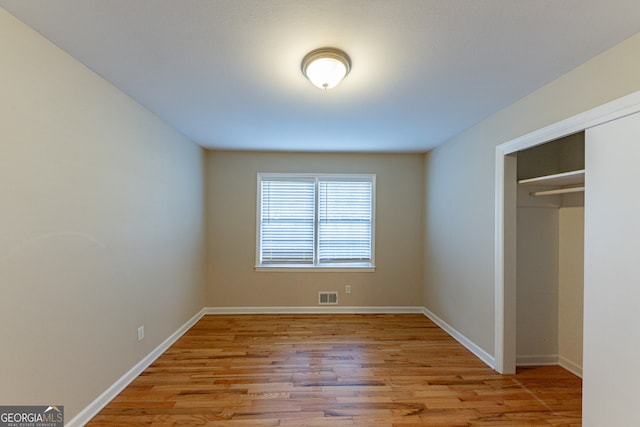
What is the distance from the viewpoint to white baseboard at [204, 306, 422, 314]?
412 cm

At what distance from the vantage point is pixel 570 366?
8.54ft

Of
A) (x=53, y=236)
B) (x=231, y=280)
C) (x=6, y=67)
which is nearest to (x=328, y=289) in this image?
(x=231, y=280)

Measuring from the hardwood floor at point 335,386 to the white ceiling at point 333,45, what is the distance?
2.44 meters

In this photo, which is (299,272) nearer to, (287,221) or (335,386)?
(287,221)

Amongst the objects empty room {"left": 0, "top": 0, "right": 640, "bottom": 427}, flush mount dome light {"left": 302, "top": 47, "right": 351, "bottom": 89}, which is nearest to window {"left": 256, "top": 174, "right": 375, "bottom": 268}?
empty room {"left": 0, "top": 0, "right": 640, "bottom": 427}

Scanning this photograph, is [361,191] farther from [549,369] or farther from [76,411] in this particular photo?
[76,411]

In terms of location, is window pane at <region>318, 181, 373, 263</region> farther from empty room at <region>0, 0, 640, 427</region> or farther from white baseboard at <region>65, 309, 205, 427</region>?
white baseboard at <region>65, 309, 205, 427</region>

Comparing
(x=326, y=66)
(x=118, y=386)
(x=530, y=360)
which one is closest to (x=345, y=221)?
(x=530, y=360)

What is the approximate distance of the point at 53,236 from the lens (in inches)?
65.2

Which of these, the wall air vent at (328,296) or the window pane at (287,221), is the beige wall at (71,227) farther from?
the wall air vent at (328,296)

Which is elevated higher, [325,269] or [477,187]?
[477,187]

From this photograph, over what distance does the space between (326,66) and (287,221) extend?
2.83m

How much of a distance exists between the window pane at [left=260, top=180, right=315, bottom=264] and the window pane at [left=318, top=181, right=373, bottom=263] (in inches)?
7.4

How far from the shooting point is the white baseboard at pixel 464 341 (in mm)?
2700
